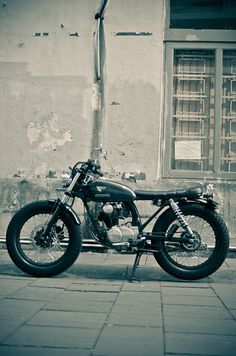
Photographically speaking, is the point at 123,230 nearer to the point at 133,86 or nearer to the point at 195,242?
the point at 195,242

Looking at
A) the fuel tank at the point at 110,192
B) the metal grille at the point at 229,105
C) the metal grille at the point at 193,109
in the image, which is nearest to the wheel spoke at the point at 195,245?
the fuel tank at the point at 110,192

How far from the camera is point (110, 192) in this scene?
489cm

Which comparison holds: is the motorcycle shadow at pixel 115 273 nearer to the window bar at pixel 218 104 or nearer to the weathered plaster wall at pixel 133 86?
the weathered plaster wall at pixel 133 86

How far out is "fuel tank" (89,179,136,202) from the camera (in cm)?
488

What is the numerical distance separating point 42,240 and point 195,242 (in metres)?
1.51

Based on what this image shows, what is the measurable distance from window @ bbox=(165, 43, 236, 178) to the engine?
1960 mm

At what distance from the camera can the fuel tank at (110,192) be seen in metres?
4.88

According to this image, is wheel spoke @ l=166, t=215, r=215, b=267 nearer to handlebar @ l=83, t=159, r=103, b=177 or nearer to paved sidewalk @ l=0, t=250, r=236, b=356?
paved sidewalk @ l=0, t=250, r=236, b=356

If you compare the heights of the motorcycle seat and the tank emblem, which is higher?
the tank emblem

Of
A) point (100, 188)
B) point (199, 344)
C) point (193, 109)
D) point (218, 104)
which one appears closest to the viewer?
point (199, 344)

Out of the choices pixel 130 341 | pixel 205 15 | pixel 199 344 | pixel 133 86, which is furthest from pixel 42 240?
pixel 205 15

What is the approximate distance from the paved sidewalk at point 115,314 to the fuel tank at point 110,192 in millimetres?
807

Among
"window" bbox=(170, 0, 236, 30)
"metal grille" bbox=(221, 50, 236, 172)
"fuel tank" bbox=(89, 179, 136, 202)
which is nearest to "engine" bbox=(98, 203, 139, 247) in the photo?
"fuel tank" bbox=(89, 179, 136, 202)

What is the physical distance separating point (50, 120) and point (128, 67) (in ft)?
4.27
